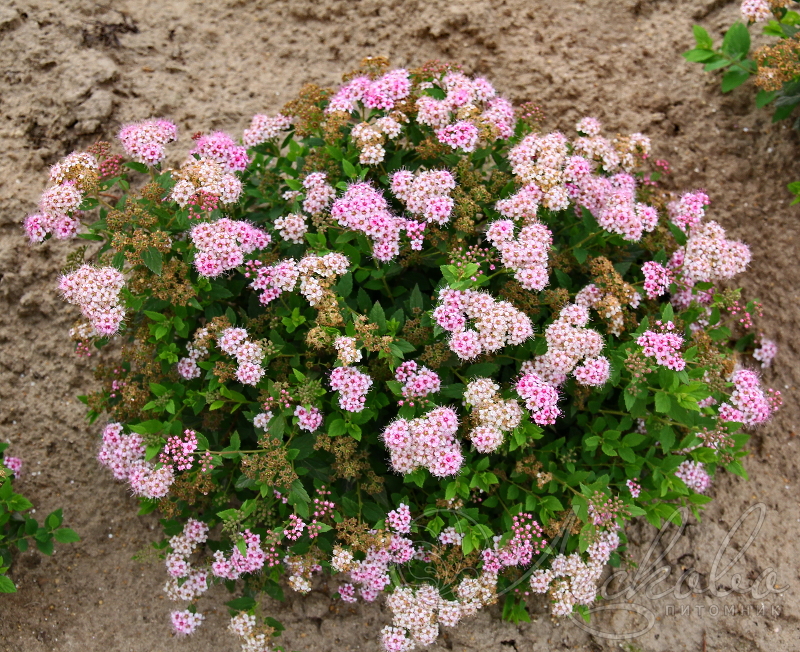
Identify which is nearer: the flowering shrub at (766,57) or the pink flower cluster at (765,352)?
the flowering shrub at (766,57)

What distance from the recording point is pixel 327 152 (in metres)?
4.32

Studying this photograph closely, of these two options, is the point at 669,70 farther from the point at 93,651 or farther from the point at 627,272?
the point at 93,651

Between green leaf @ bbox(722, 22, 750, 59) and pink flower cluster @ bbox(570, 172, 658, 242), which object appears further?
green leaf @ bbox(722, 22, 750, 59)

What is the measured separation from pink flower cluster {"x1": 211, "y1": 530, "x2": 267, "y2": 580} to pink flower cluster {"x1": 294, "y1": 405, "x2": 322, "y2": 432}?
2.43 ft

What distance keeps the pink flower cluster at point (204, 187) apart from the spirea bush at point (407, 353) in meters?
0.01

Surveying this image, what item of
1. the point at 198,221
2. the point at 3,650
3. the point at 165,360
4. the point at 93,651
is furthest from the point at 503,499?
the point at 3,650

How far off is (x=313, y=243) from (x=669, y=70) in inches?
161

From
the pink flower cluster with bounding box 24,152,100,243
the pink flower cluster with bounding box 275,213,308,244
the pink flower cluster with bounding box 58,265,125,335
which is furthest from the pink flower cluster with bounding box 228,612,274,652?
the pink flower cluster with bounding box 24,152,100,243

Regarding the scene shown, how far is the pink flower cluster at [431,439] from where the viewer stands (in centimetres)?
357

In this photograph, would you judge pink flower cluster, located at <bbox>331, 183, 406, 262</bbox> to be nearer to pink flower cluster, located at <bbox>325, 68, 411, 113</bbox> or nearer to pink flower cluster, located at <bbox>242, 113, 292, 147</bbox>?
pink flower cluster, located at <bbox>325, 68, 411, 113</bbox>

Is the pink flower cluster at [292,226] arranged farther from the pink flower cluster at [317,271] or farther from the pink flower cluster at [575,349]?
the pink flower cluster at [575,349]

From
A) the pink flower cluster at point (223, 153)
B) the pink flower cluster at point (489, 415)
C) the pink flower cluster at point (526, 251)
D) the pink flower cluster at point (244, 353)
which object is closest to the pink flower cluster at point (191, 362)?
the pink flower cluster at point (244, 353)

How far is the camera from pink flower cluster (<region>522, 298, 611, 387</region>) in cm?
372

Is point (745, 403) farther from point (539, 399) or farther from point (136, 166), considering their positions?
point (136, 166)
